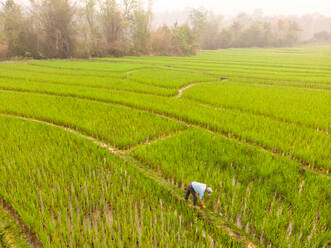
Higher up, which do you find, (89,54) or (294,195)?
(89,54)

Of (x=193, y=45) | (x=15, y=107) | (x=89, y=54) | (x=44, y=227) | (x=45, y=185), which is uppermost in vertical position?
(x=193, y=45)

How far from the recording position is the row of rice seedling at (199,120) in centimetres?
304

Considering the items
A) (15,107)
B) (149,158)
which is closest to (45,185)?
(149,158)

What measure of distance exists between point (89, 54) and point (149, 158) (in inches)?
916

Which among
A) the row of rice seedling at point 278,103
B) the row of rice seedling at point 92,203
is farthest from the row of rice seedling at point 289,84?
the row of rice seedling at point 92,203

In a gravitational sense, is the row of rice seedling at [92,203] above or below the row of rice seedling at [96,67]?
below

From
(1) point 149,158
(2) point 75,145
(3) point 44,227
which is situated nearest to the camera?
(3) point 44,227

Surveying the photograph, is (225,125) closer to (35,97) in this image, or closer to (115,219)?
(115,219)

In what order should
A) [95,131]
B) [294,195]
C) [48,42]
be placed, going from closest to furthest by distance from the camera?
1. [294,195]
2. [95,131]
3. [48,42]

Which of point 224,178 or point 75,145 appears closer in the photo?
point 224,178

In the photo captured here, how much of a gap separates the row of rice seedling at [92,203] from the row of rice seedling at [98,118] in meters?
0.69

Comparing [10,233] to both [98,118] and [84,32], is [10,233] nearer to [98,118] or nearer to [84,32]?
[98,118]

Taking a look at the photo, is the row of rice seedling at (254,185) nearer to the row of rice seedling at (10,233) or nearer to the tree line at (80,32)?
the row of rice seedling at (10,233)

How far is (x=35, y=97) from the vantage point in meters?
5.67
